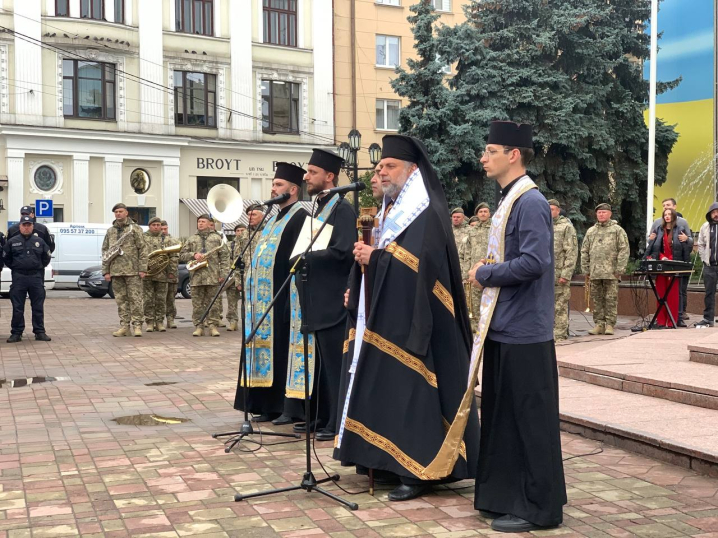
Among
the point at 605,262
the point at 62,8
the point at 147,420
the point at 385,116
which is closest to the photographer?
the point at 147,420

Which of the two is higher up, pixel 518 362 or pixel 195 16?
pixel 195 16

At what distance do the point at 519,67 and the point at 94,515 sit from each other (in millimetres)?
22109

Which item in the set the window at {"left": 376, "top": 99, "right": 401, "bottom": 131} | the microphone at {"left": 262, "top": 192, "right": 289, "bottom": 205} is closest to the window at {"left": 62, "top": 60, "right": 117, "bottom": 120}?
the window at {"left": 376, "top": 99, "right": 401, "bottom": 131}

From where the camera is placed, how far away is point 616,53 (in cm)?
2630

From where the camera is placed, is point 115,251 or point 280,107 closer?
point 115,251

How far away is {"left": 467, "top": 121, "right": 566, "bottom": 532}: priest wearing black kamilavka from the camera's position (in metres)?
4.89

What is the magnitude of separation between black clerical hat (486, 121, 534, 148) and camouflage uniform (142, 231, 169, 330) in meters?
12.2

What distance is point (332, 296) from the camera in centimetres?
727

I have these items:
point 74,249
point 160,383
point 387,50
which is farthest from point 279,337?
point 387,50

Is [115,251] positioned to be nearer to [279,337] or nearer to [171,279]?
[171,279]

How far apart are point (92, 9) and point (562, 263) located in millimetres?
25131

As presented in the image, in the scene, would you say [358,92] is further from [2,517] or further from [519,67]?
[2,517]

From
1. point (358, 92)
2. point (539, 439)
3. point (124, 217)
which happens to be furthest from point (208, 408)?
point (358, 92)

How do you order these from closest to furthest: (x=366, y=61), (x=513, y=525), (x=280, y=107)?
(x=513, y=525) → (x=280, y=107) → (x=366, y=61)
